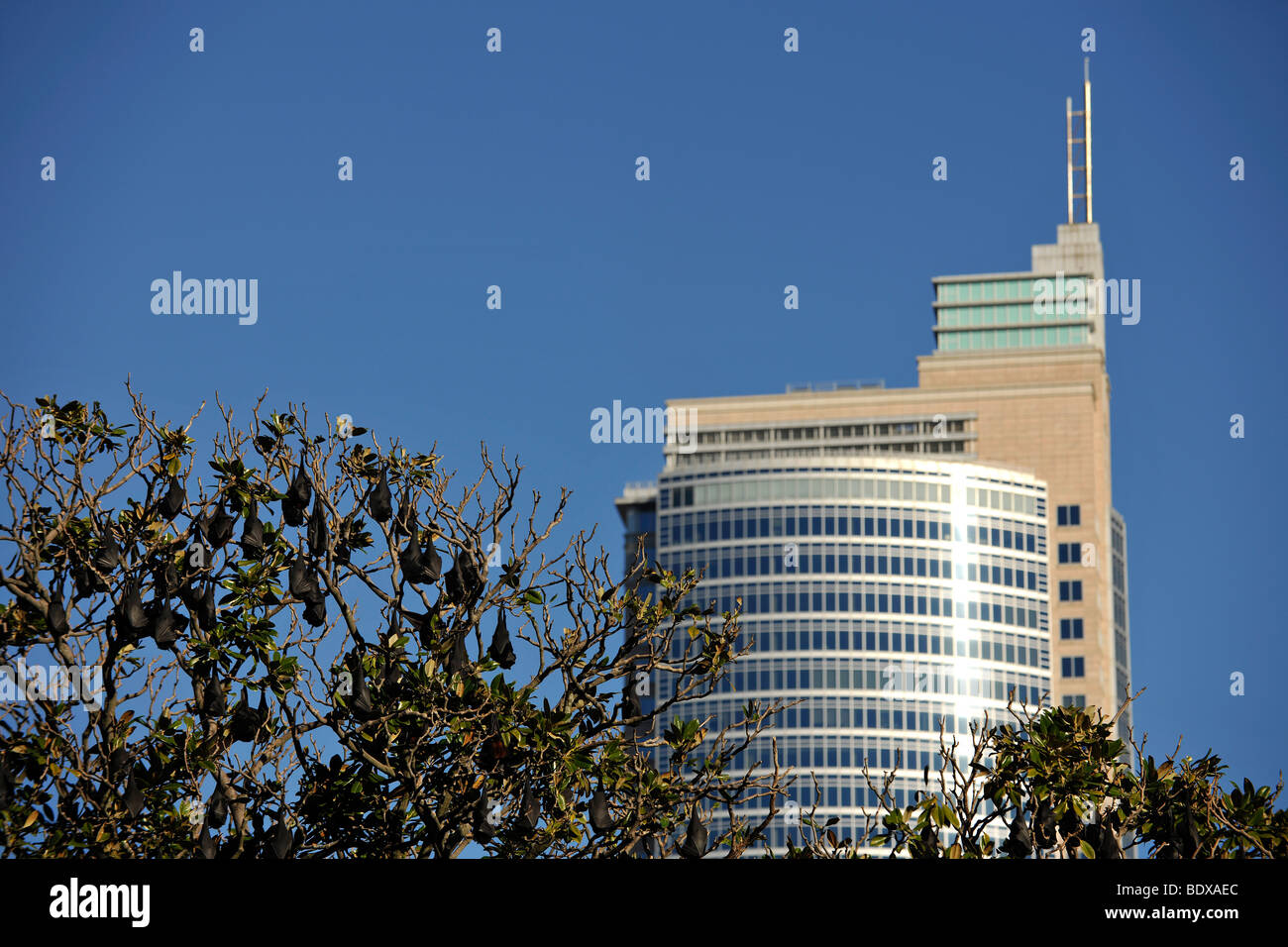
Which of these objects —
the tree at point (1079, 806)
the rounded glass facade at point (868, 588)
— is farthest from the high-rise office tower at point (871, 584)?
the tree at point (1079, 806)

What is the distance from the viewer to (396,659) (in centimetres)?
1859

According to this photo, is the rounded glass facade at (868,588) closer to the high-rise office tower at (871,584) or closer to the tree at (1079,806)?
the high-rise office tower at (871,584)

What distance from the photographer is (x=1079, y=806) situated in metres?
19.5

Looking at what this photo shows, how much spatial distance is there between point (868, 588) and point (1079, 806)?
548ft

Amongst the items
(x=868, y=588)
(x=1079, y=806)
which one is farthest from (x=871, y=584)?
(x=1079, y=806)

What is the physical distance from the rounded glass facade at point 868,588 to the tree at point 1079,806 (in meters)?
162

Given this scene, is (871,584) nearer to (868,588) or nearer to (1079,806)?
(868,588)

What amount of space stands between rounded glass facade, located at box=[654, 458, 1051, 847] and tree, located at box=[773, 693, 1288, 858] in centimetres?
16154

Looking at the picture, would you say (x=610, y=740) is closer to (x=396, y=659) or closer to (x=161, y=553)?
(x=396, y=659)

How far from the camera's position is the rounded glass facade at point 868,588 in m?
183
